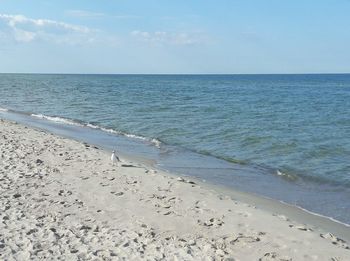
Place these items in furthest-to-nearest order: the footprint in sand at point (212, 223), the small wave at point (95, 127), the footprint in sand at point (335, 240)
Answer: the small wave at point (95, 127)
the footprint in sand at point (212, 223)
the footprint in sand at point (335, 240)

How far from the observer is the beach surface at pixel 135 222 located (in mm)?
7016

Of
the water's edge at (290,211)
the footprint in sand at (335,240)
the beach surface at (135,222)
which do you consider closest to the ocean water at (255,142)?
the water's edge at (290,211)

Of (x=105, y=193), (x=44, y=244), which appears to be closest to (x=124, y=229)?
(x=44, y=244)

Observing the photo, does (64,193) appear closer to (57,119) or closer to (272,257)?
(272,257)

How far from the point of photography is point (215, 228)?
8141 millimetres

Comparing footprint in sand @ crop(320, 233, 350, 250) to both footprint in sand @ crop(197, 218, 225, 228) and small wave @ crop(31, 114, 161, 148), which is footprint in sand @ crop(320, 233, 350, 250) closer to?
footprint in sand @ crop(197, 218, 225, 228)

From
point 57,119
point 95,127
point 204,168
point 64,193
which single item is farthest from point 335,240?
point 57,119

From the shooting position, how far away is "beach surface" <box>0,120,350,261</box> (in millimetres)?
7016

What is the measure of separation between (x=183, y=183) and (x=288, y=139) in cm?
981

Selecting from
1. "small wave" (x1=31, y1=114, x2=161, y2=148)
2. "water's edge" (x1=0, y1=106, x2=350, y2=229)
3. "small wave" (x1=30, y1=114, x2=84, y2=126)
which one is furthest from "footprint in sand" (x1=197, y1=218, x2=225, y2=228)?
"small wave" (x1=30, y1=114, x2=84, y2=126)

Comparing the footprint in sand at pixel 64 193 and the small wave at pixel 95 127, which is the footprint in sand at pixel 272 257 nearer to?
the footprint in sand at pixel 64 193

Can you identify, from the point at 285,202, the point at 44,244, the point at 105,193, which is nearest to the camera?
the point at 44,244

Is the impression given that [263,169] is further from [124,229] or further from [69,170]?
[124,229]

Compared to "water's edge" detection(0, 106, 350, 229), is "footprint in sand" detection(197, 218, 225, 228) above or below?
above
